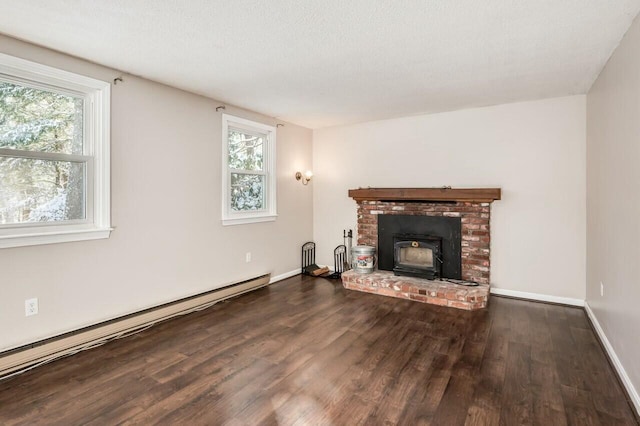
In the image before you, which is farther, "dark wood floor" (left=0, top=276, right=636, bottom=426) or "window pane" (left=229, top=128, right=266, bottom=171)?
"window pane" (left=229, top=128, right=266, bottom=171)

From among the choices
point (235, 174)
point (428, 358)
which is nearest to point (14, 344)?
point (235, 174)

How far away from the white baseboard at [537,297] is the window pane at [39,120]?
4.89 meters

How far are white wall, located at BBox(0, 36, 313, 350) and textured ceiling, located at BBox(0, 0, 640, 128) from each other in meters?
0.31

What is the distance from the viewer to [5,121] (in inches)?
103

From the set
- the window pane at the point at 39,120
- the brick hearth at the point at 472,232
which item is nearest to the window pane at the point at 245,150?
the window pane at the point at 39,120

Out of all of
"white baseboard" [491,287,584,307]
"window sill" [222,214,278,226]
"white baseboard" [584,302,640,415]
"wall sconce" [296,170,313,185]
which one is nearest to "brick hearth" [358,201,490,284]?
"white baseboard" [491,287,584,307]

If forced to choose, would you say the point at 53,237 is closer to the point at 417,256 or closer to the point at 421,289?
the point at 421,289

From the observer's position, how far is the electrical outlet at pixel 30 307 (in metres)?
2.68

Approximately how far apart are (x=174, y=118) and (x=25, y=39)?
1.35 meters

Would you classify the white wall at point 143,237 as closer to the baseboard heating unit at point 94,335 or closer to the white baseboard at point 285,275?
the baseboard heating unit at point 94,335

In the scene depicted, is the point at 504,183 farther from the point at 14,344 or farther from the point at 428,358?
the point at 14,344

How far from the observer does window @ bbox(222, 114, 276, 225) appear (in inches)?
174

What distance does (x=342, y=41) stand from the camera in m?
2.59

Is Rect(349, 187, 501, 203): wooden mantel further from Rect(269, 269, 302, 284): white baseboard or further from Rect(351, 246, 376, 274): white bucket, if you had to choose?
Rect(269, 269, 302, 284): white baseboard
